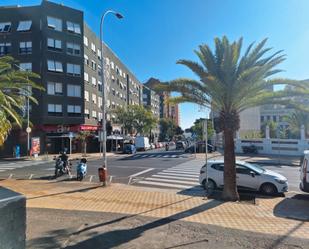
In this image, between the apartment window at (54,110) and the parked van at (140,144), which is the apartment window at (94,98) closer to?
the apartment window at (54,110)

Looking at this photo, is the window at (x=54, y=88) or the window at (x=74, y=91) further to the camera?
the window at (x=74, y=91)

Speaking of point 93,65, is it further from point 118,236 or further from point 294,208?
point 118,236

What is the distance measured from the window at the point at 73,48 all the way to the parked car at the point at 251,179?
127ft

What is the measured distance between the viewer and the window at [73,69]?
49594 millimetres

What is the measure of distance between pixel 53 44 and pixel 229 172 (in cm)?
4122

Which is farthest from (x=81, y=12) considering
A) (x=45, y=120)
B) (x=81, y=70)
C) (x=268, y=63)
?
(x=268, y=63)

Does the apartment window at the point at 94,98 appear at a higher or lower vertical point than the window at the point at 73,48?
lower

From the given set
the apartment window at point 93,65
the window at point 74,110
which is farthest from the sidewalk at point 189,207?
the apartment window at point 93,65

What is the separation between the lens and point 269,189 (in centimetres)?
1508

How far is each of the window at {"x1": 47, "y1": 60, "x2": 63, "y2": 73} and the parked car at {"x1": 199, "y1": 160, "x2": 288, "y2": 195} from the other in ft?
121

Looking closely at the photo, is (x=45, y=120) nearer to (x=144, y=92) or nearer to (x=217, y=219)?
(x=217, y=219)

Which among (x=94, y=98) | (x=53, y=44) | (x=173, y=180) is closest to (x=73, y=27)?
(x=53, y=44)

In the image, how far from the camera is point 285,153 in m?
39.3

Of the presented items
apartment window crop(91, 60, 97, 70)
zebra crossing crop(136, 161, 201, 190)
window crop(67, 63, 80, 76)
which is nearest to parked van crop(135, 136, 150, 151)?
apartment window crop(91, 60, 97, 70)
